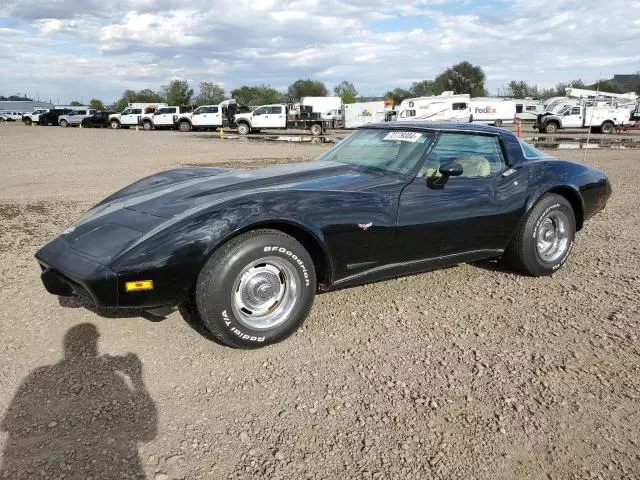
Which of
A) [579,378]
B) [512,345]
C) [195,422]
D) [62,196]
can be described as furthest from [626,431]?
[62,196]

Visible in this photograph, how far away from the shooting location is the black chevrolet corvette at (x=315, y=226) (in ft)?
9.68

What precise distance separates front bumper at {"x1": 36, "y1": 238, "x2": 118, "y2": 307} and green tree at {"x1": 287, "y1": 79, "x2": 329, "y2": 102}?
89938 millimetres

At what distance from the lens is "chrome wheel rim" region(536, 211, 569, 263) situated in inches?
181

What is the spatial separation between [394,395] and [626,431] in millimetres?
1128

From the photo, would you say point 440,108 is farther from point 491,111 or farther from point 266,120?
point 266,120

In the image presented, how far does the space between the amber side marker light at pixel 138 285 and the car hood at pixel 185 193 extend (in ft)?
0.76

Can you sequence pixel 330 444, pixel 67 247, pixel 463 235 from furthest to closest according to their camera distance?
pixel 463 235 → pixel 67 247 → pixel 330 444

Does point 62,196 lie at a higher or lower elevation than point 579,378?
higher

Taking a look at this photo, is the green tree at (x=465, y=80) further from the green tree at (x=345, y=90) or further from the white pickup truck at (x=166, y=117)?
the white pickup truck at (x=166, y=117)

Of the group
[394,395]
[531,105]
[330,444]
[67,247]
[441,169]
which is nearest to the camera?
[330,444]

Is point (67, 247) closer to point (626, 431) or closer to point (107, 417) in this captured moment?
point (107, 417)

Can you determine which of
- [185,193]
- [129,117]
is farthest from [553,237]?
[129,117]

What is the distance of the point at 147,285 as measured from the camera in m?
2.85

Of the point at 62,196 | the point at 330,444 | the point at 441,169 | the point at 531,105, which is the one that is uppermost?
the point at 531,105
